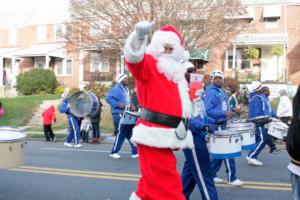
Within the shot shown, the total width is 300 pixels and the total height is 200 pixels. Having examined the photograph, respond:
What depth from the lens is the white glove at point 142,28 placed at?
393 cm

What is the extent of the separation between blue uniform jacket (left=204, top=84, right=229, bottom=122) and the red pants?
7.04 ft

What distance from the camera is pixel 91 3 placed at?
20938 mm

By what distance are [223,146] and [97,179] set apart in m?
2.93

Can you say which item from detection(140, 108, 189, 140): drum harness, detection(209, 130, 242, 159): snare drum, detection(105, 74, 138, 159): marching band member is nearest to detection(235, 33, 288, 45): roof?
detection(105, 74, 138, 159): marching band member

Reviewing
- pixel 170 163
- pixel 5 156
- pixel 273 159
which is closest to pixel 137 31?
pixel 170 163

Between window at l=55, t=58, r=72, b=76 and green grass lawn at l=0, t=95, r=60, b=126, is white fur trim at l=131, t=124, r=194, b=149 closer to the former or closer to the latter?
green grass lawn at l=0, t=95, r=60, b=126

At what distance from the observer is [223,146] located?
19.2ft

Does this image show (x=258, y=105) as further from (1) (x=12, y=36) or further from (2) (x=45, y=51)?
(1) (x=12, y=36)

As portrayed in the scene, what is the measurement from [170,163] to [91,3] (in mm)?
17678

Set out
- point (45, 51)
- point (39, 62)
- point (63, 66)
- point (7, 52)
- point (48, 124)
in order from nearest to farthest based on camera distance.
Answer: point (48, 124) → point (45, 51) → point (63, 66) → point (39, 62) → point (7, 52)

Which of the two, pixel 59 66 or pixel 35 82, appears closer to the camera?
pixel 35 82

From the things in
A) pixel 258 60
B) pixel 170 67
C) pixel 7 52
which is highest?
pixel 7 52

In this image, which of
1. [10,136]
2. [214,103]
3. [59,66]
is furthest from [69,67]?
[214,103]

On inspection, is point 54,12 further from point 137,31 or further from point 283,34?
point 137,31
